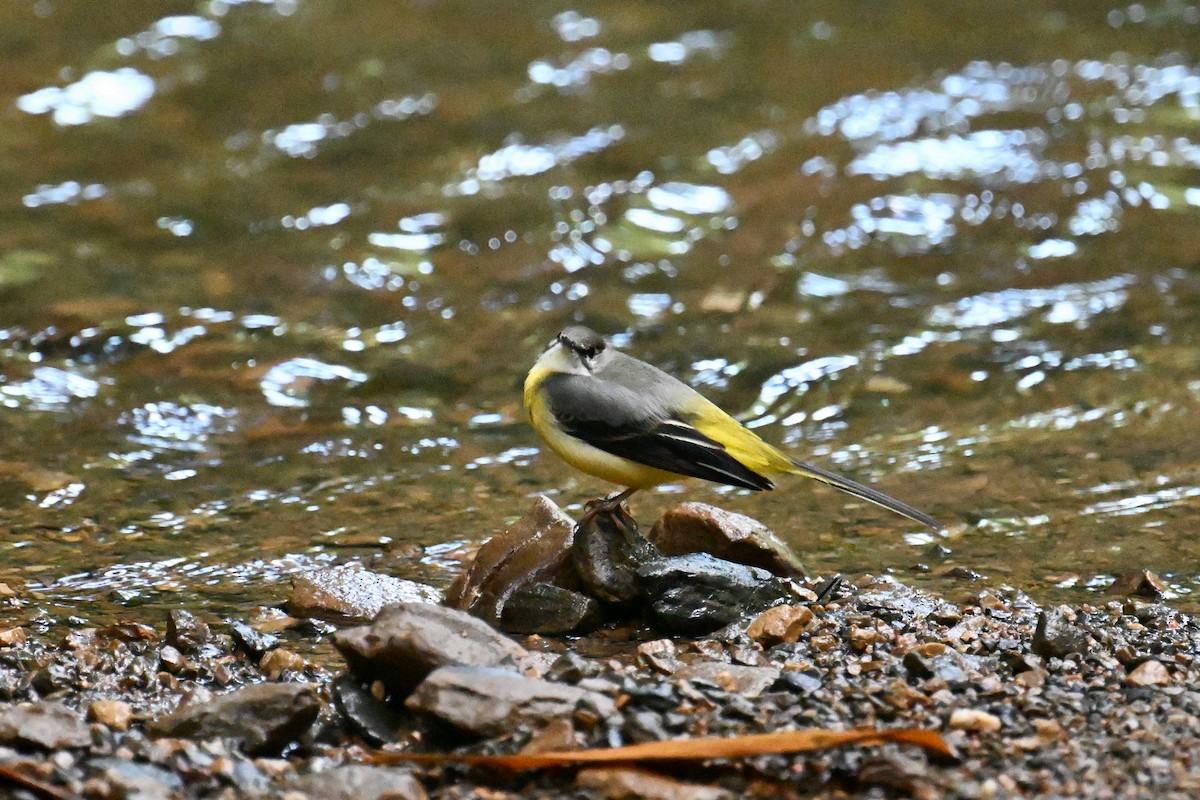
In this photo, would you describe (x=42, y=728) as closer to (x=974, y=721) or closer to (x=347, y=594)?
(x=347, y=594)

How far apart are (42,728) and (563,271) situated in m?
6.22

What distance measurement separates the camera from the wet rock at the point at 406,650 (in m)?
4.12

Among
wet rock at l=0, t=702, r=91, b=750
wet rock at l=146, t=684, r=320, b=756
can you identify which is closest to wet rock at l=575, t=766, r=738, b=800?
wet rock at l=146, t=684, r=320, b=756

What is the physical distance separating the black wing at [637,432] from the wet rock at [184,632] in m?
1.56

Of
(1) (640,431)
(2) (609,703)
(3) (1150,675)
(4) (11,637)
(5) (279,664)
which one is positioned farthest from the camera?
(1) (640,431)

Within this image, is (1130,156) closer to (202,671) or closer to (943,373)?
(943,373)

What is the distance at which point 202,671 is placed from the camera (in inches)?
180

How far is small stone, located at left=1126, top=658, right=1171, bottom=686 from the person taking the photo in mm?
4207

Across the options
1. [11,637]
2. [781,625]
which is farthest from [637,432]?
[11,637]

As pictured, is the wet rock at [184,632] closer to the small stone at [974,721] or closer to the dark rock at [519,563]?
the dark rock at [519,563]

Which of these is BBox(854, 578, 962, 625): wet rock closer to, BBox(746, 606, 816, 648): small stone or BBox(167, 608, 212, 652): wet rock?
BBox(746, 606, 816, 648): small stone

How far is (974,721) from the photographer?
3.94 m

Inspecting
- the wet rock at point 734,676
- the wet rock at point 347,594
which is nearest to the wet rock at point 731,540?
the wet rock at point 734,676

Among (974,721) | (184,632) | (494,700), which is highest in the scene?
(494,700)
